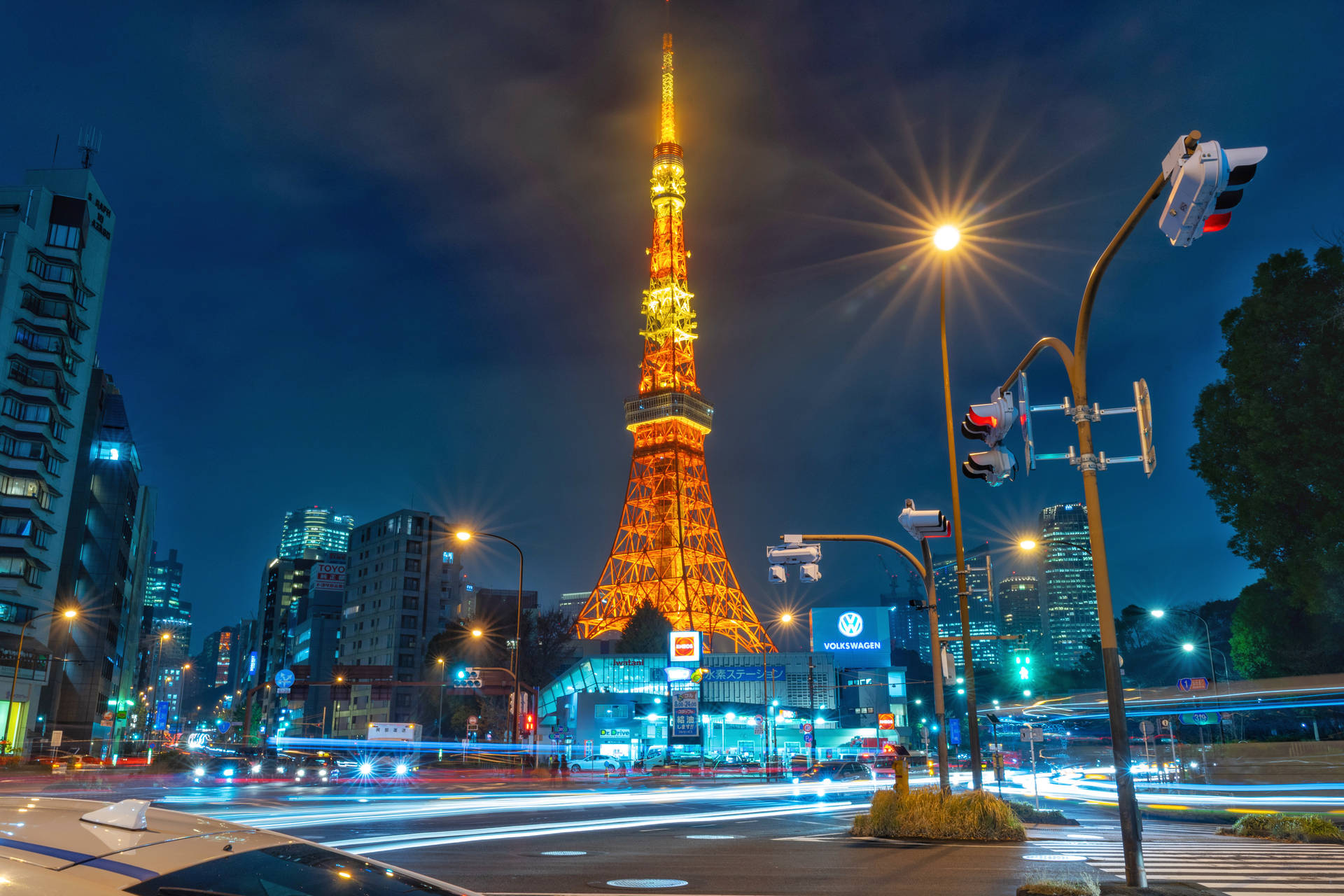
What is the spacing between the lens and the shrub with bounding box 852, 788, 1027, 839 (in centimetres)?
1805

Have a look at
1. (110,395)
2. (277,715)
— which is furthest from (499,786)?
(277,715)

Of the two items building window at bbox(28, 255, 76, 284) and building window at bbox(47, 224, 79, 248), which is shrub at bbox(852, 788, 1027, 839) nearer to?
building window at bbox(28, 255, 76, 284)

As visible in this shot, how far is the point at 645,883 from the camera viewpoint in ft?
41.2

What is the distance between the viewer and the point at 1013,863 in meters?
14.8

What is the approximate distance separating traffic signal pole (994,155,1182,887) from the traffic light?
891mm

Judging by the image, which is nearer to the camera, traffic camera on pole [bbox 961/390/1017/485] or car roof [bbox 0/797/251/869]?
car roof [bbox 0/797/251/869]

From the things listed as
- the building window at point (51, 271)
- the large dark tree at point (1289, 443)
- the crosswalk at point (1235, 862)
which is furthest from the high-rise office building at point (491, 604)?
the crosswalk at point (1235, 862)

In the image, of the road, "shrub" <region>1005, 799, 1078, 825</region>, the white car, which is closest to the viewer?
the white car

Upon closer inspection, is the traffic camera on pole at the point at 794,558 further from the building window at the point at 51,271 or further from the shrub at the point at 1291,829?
the building window at the point at 51,271

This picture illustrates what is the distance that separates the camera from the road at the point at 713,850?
41.4ft

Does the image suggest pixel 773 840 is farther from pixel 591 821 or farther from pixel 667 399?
pixel 667 399

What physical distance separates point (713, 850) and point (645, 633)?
3356 inches

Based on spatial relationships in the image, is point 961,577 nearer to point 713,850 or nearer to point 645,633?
point 713,850

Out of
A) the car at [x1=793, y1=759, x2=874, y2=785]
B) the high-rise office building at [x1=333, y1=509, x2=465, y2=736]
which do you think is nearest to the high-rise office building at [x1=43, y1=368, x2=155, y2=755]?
the high-rise office building at [x1=333, y1=509, x2=465, y2=736]
